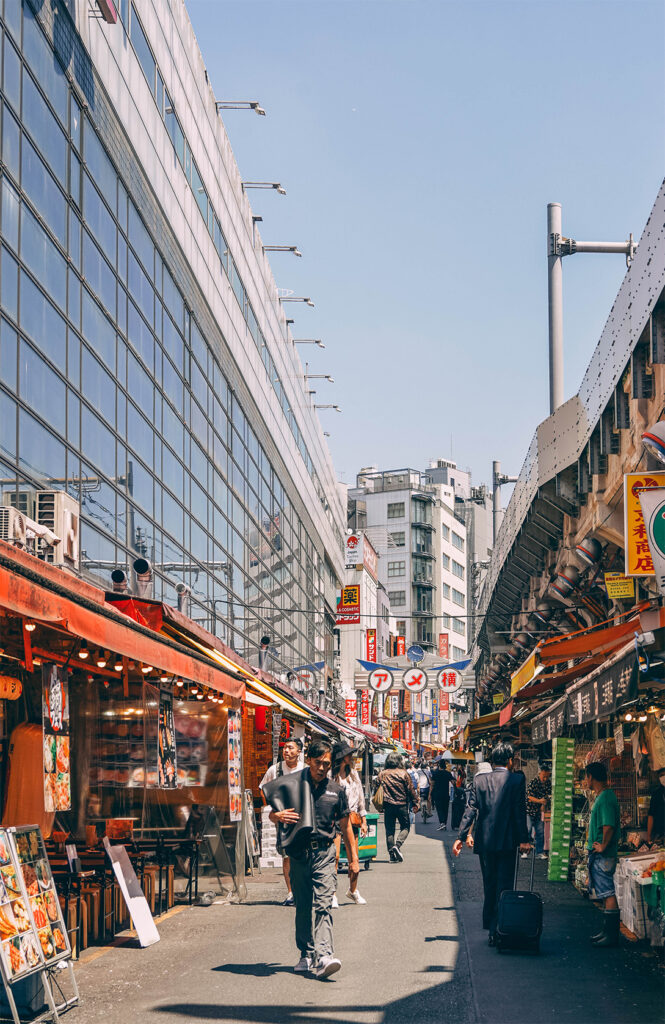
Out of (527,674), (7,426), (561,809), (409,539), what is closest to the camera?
(561,809)

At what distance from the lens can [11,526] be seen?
549 inches

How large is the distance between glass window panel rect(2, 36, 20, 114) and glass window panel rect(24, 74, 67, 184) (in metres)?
0.38

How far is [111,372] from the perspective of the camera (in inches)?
867

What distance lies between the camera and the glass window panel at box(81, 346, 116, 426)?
20.2 metres

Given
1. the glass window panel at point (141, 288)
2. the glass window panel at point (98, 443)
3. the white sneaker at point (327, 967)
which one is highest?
the glass window panel at point (141, 288)

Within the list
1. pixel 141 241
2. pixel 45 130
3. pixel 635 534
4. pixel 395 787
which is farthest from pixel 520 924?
pixel 141 241

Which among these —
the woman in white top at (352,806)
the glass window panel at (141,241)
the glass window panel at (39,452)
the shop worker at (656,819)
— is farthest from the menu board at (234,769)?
the glass window panel at (141,241)

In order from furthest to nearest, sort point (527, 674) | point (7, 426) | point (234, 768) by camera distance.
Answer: point (527, 674), point (7, 426), point (234, 768)

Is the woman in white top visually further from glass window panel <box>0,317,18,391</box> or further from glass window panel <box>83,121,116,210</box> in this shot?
glass window panel <box>83,121,116,210</box>

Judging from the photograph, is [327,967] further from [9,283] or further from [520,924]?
[9,283]

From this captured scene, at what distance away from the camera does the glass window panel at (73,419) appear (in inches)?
747

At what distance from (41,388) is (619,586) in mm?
9207

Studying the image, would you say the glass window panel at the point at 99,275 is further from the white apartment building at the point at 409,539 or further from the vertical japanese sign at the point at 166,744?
the white apartment building at the point at 409,539

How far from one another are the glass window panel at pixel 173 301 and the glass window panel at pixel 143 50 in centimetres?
421
